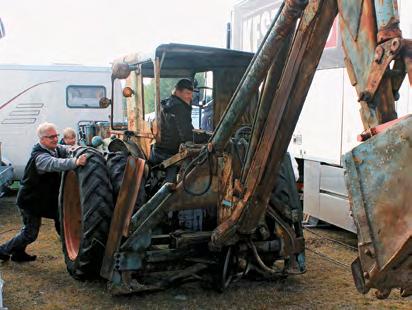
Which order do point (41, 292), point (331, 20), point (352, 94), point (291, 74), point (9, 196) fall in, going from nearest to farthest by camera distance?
1. point (331, 20)
2. point (291, 74)
3. point (41, 292)
4. point (352, 94)
5. point (9, 196)

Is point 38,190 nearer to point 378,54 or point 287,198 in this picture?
point 287,198

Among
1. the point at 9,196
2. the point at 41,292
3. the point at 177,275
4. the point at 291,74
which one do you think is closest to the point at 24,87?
the point at 9,196

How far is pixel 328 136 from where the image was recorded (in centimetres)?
687

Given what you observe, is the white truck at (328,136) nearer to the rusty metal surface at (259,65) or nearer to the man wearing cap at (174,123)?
the man wearing cap at (174,123)

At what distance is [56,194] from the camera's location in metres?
5.81

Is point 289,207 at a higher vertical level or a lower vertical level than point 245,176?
lower

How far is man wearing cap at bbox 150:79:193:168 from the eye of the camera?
16.7ft

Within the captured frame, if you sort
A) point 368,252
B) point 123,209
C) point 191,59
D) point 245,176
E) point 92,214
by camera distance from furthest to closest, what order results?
point 191,59
point 92,214
point 123,209
point 245,176
point 368,252

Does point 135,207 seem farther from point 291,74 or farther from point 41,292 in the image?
point 291,74

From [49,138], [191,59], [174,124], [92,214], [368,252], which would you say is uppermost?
[191,59]

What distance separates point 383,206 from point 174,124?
114 inches

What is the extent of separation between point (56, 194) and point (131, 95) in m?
1.46

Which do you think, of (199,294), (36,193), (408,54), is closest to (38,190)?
(36,193)

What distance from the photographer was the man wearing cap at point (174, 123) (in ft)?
16.7
